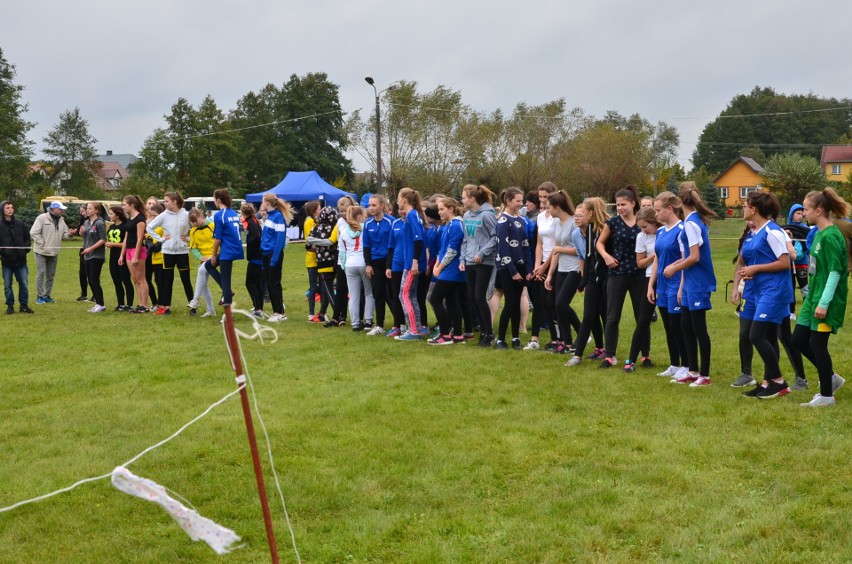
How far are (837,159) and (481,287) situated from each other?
306 ft

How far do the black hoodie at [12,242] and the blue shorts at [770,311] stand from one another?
476 inches

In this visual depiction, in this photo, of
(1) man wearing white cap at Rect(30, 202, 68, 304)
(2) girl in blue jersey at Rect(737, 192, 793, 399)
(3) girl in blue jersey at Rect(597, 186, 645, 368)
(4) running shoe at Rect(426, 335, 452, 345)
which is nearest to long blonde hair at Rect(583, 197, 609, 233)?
(3) girl in blue jersey at Rect(597, 186, 645, 368)

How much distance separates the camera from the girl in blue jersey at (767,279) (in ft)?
24.3

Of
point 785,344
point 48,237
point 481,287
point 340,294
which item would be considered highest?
point 48,237

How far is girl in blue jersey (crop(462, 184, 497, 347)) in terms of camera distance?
408 inches

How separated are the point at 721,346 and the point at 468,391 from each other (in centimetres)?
402

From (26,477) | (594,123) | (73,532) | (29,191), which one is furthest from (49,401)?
(29,191)

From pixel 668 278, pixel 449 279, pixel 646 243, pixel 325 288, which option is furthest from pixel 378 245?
pixel 668 278

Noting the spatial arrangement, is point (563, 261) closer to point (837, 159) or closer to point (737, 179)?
point (737, 179)

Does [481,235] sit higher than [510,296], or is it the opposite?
[481,235]

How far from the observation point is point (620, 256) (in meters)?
8.98

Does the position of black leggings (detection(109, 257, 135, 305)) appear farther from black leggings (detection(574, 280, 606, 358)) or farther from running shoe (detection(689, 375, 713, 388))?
running shoe (detection(689, 375, 713, 388))

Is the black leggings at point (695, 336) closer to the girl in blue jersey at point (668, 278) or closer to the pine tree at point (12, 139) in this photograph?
the girl in blue jersey at point (668, 278)

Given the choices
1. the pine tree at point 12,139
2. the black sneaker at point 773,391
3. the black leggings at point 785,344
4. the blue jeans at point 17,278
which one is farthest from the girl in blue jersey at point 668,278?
the pine tree at point 12,139
